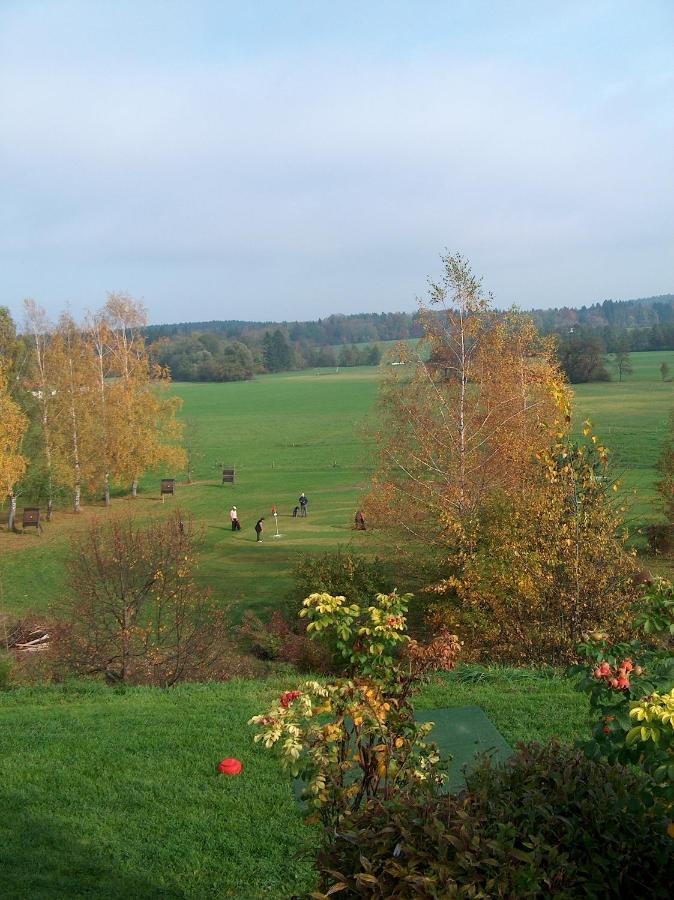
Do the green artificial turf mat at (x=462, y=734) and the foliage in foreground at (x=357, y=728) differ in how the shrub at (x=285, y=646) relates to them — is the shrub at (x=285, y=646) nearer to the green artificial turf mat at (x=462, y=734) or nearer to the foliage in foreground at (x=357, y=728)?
the green artificial turf mat at (x=462, y=734)

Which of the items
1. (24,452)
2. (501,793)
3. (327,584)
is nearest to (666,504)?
(327,584)

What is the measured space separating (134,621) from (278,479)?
1470 inches

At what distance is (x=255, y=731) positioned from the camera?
9031 millimetres

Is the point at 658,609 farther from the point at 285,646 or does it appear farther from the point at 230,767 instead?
the point at 285,646

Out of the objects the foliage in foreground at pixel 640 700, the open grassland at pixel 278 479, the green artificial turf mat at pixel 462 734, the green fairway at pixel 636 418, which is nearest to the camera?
the foliage in foreground at pixel 640 700

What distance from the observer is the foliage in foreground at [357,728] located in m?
4.59

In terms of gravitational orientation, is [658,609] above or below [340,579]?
above

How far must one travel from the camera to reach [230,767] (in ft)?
26.0

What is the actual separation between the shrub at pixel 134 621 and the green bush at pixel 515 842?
355 inches

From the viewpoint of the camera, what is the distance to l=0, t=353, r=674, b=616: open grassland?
26.9m

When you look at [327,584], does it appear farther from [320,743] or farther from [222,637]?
[320,743]

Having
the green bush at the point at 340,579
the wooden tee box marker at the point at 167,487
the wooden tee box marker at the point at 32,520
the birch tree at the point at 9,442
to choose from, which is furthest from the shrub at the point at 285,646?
the wooden tee box marker at the point at 167,487

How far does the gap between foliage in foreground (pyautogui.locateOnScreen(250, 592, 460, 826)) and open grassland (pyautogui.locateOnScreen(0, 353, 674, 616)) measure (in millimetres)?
10359

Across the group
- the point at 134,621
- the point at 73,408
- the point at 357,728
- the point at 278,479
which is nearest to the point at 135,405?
the point at 73,408
